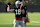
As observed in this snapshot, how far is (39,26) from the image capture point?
10844mm

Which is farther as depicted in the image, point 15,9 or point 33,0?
point 33,0

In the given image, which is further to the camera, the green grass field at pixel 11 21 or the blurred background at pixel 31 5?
the blurred background at pixel 31 5

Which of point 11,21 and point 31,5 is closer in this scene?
point 11,21

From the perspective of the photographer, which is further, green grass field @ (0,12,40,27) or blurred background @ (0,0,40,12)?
blurred background @ (0,0,40,12)

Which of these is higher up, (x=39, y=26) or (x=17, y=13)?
(x=17, y=13)

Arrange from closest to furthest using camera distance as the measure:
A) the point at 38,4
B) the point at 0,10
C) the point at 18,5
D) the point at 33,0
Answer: the point at 18,5, the point at 0,10, the point at 38,4, the point at 33,0

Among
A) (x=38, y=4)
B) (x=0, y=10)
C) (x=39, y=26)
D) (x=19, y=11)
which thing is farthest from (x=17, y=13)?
(x=38, y=4)

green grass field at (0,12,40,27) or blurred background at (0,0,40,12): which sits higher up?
blurred background at (0,0,40,12)

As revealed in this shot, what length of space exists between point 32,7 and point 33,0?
3.62 m

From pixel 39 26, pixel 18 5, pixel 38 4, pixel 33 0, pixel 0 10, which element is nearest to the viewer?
pixel 18 5

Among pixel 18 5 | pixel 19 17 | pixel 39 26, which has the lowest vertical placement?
pixel 39 26

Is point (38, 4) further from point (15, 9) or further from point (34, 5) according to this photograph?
point (15, 9)

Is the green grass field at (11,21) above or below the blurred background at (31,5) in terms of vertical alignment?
below

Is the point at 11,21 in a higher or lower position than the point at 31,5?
lower
